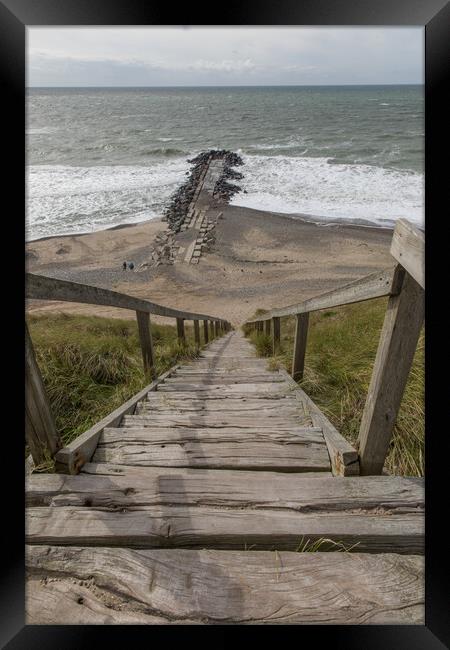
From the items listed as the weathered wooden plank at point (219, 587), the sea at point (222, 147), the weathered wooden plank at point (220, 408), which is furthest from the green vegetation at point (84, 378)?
the sea at point (222, 147)

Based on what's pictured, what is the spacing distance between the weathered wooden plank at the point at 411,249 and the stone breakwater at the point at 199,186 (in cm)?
1551

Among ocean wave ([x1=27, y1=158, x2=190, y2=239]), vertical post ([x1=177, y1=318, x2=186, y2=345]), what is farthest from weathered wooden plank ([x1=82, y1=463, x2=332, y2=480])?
ocean wave ([x1=27, y1=158, x2=190, y2=239])

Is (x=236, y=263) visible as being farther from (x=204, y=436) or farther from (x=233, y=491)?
(x=233, y=491)

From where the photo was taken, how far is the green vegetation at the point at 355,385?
6.56 ft

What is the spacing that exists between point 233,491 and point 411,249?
992 millimetres

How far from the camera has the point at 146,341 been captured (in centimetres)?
362

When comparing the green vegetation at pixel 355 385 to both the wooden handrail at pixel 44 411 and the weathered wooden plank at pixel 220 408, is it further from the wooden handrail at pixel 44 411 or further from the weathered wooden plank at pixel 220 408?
the wooden handrail at pixel 44 411

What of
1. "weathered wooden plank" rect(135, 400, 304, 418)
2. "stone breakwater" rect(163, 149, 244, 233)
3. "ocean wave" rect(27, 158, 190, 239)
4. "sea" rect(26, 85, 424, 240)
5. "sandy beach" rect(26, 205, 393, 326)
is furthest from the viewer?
"stone breakwater" rect(163, 149, 244, 233)

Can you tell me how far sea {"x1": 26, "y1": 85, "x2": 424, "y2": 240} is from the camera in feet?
44.3

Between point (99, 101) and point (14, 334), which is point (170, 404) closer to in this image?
point (14, 334)

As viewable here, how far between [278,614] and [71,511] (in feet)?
2.35

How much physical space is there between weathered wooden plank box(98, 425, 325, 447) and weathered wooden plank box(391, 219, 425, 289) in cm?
94

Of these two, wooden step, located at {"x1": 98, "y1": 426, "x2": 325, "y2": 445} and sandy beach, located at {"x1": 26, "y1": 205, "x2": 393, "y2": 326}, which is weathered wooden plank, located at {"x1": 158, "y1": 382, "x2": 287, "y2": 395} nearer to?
wooden step, located at {"x1": 98, "y1": 426, "x2": 325, "y2": 445}

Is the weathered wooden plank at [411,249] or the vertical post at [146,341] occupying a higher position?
the weathered wooden plank at [411,249]
